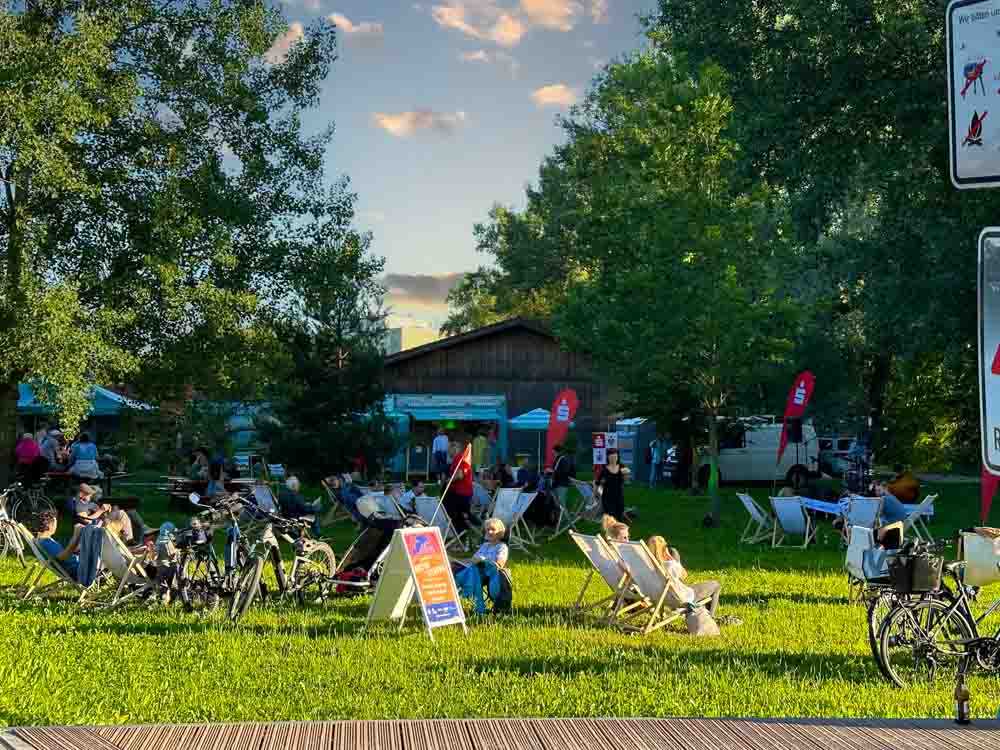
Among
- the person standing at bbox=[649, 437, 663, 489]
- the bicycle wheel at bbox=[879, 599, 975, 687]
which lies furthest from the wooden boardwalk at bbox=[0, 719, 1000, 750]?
the person standing at bbox=[649, 437, 663, 489]

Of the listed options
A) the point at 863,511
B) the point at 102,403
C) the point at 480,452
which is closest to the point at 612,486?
the point at 863,511

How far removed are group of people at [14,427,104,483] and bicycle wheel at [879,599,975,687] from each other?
697 inches

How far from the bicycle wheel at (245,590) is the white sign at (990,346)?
25.9 feet

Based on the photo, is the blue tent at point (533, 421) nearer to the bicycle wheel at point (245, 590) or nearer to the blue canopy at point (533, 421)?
the blue canopy at point (533, 421)

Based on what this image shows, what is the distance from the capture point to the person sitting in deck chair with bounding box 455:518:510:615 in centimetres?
1124

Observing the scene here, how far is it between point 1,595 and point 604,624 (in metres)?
6.16

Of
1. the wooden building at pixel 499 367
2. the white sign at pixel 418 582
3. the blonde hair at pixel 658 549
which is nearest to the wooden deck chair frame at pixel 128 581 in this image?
the white sign at pixel 418 582

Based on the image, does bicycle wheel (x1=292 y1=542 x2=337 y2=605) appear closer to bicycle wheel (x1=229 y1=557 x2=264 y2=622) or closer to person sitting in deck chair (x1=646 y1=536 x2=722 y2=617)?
bicycle wheel (x1=229 y1=557 x2=264 y2=622)

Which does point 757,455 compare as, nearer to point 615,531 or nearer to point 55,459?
point 55,459

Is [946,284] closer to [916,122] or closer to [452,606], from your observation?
[916,122]

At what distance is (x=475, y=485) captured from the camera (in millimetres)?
20547

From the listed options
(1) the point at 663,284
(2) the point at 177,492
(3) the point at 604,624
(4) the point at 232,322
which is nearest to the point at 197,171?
(4) the point at 232,322

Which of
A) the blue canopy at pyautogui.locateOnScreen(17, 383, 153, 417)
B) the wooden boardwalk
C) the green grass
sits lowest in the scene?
the green grass

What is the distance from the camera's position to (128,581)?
1187cm
